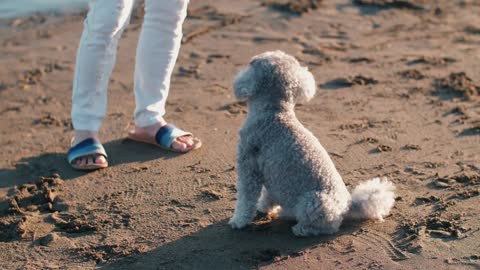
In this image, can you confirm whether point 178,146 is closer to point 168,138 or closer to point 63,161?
point 168,138

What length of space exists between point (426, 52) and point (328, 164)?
136 inches

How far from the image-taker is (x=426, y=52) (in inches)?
279

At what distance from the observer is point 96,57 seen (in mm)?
4914

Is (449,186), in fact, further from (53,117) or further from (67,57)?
(67,57)

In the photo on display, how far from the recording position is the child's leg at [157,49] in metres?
5.05

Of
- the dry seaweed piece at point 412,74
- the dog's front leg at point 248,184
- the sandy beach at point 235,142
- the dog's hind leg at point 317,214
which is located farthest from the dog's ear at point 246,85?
the dry seaweed piece at point 412,74

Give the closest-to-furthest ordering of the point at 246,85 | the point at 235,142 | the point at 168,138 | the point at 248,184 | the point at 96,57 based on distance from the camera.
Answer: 1. the point at 246,85
2. the point at 248,184
3. the point at 96,57
4. the point at 168,138
5. the point at 235,142

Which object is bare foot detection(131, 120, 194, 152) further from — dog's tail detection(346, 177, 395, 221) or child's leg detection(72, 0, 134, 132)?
dog's tail detection(346, 177, 395, 221)

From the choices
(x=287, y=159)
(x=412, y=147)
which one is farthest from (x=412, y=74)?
(x=287, y=159)

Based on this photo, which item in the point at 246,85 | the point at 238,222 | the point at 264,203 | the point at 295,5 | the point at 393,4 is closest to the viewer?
the point at 246,85

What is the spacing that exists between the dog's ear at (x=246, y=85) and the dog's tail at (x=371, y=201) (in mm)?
787

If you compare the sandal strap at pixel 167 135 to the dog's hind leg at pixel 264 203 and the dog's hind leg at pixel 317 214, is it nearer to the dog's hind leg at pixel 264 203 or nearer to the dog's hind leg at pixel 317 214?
the dog's hind leg at pixel 264 203

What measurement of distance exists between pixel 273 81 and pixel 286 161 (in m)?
0.40

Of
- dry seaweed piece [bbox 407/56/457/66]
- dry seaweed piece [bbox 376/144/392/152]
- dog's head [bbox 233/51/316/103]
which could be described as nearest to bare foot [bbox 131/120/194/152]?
dry seaweed piece [bbox 376/144/392/152]
